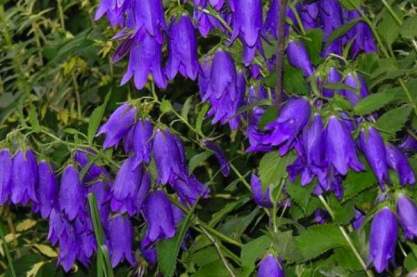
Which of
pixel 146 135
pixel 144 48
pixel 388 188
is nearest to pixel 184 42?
pixel 144 48

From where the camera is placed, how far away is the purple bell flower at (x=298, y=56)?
6.08 feet

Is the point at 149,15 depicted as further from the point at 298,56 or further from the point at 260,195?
the point at 260,195

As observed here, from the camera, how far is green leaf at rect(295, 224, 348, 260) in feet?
5.98

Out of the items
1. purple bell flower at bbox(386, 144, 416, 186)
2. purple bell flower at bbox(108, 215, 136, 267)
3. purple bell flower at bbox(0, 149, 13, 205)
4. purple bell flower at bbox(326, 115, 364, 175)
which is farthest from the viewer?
purple bell flower at bbox(108, 215, 136, 267)

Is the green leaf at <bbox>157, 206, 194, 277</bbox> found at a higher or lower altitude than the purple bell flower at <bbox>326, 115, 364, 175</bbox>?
lower

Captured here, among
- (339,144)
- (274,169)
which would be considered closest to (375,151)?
(339,144)

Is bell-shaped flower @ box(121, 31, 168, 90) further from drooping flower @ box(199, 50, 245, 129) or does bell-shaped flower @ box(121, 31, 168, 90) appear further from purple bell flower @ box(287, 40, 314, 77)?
purple bell flower @ box(287, 40, 314, 77)

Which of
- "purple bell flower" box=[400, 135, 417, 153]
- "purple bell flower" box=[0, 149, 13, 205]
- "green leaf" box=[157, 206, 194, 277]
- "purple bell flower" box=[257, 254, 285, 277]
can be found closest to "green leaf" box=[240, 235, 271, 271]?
"purple bell flower" box=[257, 254, 285, 277]

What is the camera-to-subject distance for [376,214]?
169 centimetres

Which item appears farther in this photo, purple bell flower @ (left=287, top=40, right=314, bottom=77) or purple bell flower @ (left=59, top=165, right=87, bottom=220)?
purple bell flower @ (left=59, top=165, right=87, bottom=220)

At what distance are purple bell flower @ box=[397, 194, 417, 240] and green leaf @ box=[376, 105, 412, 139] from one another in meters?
0.15

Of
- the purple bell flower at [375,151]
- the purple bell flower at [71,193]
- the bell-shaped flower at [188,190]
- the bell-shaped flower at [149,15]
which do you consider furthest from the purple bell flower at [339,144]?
the purple bell flower at [71,193]

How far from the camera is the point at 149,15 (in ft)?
5.53

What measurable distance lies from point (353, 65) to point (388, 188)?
250 millimetres
